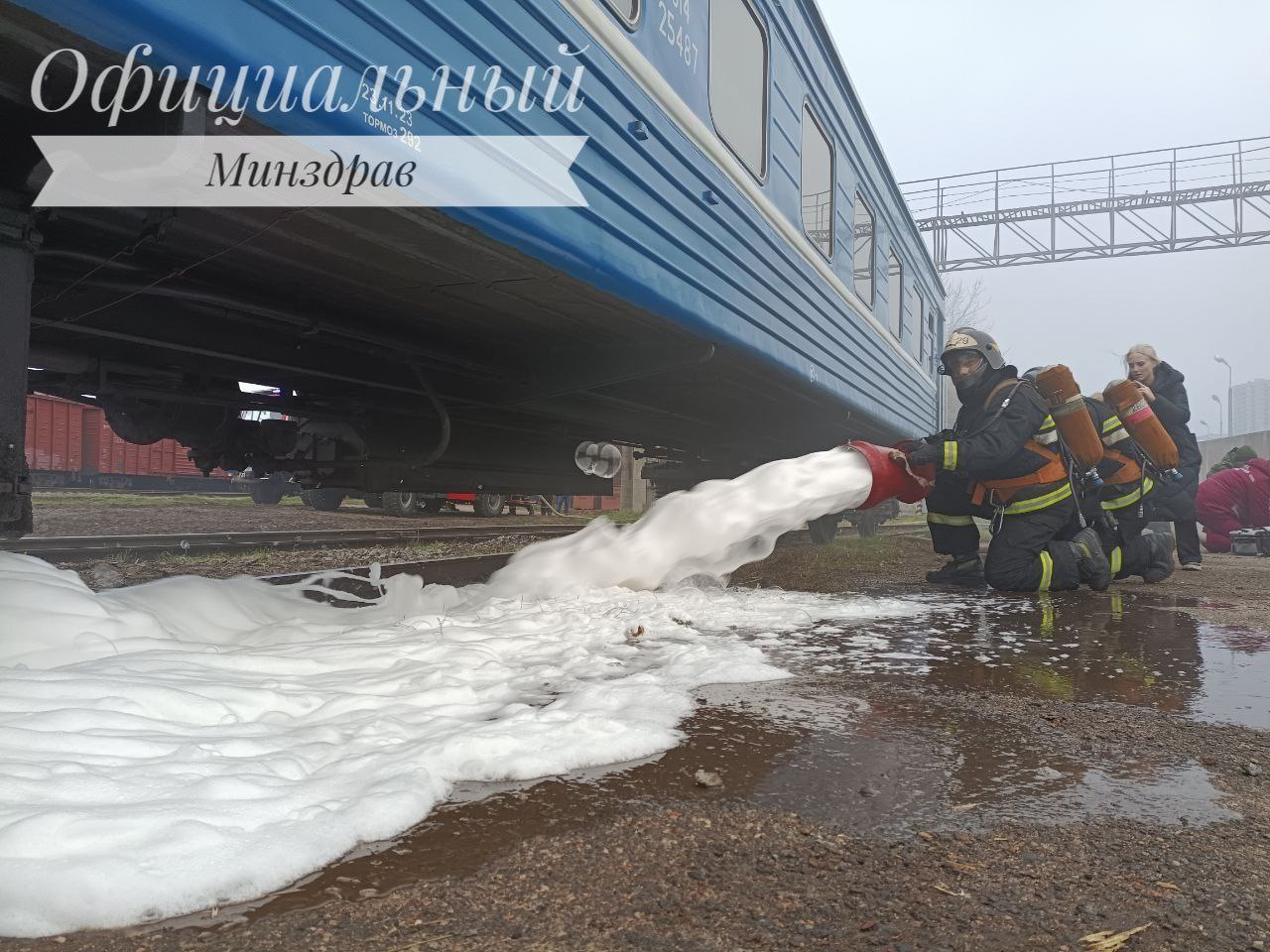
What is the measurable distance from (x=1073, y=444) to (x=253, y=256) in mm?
4542

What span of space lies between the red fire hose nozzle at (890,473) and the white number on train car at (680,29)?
7.35ft

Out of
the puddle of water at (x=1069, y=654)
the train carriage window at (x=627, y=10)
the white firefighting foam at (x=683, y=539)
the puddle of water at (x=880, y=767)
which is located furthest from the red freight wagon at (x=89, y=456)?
the puddle of water at (x=880, y=767)

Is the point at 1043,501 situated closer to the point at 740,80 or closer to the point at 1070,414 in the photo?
the point at 1070,414

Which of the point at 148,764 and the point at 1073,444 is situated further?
the point at 1073,444

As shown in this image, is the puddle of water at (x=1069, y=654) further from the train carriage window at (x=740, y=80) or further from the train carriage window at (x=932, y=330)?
the train carriage window at (x=932, y=330)

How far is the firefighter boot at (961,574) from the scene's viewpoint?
5.52m

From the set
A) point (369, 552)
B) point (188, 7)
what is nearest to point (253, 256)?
point (188, 7)

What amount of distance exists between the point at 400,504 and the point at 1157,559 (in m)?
12.5

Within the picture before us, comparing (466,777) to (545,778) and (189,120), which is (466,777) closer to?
(545,778)

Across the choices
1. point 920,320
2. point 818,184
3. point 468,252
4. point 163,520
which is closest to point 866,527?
point 920,320

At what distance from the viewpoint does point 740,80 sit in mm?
4824

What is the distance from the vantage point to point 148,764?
148 cm

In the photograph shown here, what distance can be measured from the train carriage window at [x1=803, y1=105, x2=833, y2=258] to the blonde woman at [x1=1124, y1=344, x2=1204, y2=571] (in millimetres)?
2410

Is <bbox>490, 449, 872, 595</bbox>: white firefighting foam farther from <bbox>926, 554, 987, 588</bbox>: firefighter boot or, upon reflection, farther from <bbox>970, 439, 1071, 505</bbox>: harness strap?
<bbox>926, 554, 987, 588</bbox>: firefighter boot
